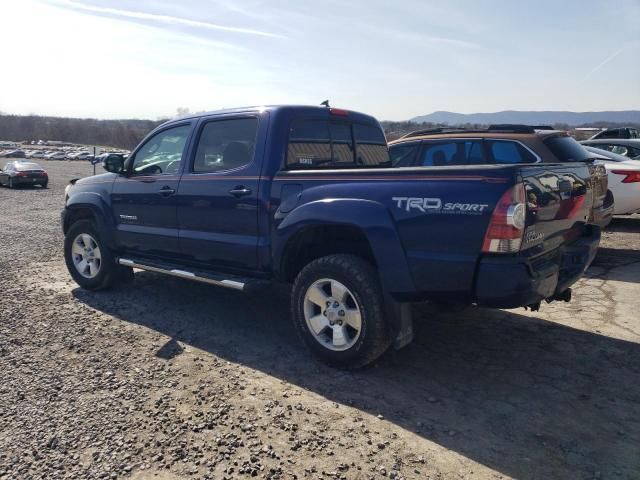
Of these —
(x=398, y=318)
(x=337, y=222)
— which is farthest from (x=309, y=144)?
(x=398, y=318)

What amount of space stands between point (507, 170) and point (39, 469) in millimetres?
3111

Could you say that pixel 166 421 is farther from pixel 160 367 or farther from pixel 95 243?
pixel 95 243

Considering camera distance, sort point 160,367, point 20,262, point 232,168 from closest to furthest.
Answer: point 160,367 → point 232,168 → point 20,262

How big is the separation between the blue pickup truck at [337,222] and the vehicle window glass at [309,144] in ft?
0.05

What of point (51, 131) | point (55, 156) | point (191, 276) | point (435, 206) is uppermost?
point (51, 131)

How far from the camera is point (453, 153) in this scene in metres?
7.51

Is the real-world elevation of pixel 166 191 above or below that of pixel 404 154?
below

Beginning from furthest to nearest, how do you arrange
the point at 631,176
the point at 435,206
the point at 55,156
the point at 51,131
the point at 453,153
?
the point at 51,131 → the point at 55,156 → the point at 631,176 → the point at 453,153 → the point at 435,206

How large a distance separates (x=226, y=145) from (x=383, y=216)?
190cm

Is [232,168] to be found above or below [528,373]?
above

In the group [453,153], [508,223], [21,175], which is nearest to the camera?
[508,223]

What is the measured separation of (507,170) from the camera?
3.12 metres

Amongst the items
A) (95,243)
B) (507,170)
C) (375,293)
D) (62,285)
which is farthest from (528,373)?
(62,285)

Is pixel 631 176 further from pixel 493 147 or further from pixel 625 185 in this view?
pixel 493 147
